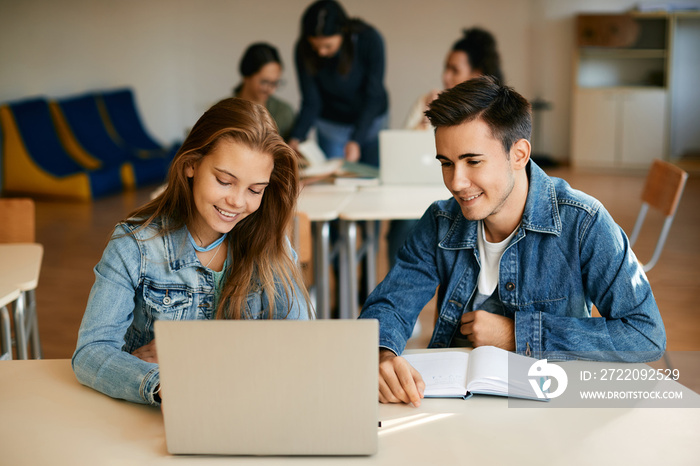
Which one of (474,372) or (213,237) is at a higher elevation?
(213,237)

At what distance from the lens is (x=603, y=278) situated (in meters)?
1.46

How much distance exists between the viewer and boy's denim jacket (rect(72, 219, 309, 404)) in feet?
4.23

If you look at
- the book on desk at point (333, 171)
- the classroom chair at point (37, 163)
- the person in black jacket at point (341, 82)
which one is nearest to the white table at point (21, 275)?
the book on desk at point (333, 171)

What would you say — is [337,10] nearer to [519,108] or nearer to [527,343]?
[519,108]

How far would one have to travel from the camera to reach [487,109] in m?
1.48

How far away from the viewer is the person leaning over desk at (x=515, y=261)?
143cm

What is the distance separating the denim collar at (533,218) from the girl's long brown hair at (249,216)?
1.10ft

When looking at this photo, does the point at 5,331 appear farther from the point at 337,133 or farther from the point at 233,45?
the point at 233,45

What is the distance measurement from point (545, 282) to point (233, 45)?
763 centimetres

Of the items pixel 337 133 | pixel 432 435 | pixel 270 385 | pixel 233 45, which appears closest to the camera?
pixel 270 385

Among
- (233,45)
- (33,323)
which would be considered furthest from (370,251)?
(233,45)

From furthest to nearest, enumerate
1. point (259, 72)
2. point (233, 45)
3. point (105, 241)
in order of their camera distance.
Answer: point (233, 45) → point (105, 241) → point (259, 72)

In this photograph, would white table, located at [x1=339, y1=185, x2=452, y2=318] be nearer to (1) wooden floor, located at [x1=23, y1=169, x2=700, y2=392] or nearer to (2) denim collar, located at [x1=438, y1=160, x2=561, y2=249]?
(1) wooden floor, located at [x1=23, y1=169, x2=700, y2=392]

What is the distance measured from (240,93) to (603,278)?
2.92 meters
